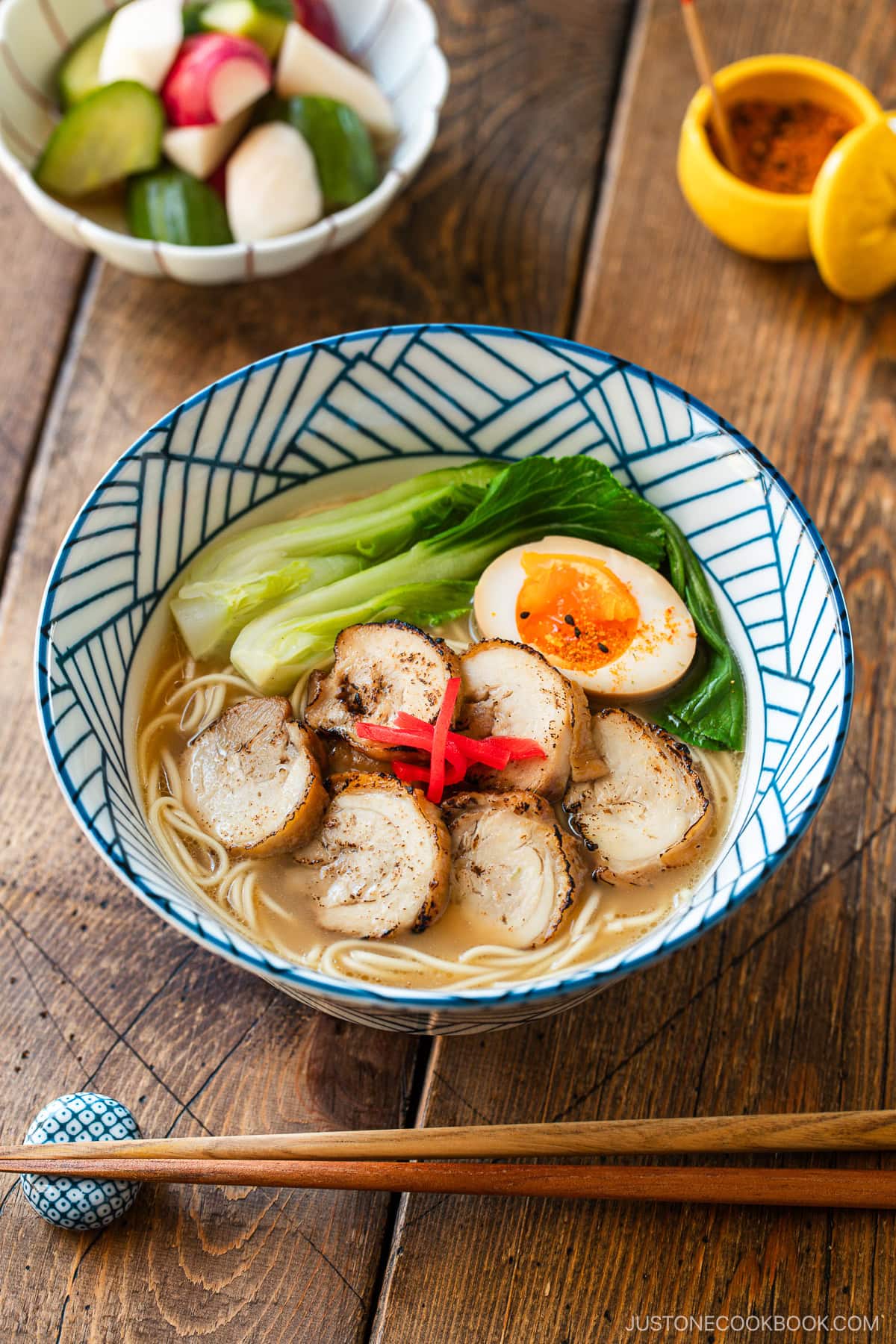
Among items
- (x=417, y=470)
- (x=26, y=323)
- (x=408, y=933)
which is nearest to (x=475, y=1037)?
(x=408, y=933)

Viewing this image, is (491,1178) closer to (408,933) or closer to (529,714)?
(408,933)

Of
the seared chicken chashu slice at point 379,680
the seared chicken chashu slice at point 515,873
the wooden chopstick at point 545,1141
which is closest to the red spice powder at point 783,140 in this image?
the seared chicken chashu slice at point 379,680

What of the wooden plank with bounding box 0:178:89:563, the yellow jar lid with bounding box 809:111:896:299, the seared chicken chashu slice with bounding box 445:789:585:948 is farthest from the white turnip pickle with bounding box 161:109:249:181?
A: the seared chicken chashu slice with bounding box 445:789:585:948

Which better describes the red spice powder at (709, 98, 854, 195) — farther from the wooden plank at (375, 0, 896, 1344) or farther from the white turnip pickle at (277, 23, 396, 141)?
the white turnip pickle at (277, 23, 396, 141)

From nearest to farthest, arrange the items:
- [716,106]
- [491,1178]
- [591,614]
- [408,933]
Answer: [491,1178] < [408,933] < [591,614] < [716,106]

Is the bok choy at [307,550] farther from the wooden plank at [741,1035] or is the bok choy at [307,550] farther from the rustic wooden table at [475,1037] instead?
the wooden plank at [741,1035]

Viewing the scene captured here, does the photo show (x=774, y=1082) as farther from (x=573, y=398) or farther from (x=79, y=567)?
(x=79, y=567)
